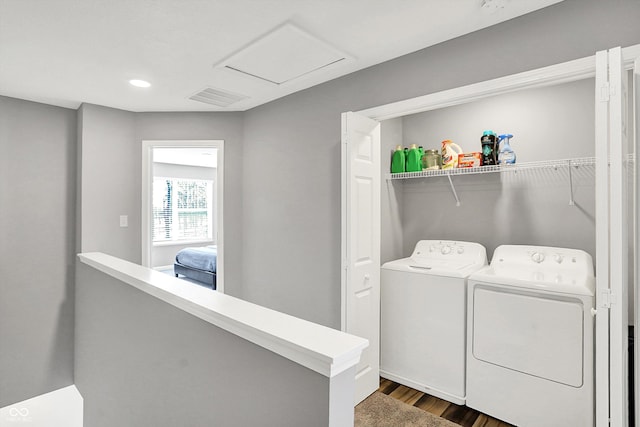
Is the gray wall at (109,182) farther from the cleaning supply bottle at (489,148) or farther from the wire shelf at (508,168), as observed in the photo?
Answer: the cleaning supply bottle at (489,148)

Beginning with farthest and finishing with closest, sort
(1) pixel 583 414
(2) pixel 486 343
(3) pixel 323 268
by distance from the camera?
1. (3) pixel 323 268
2. (2) pixel 486 343
3. (1) pixel 583 414

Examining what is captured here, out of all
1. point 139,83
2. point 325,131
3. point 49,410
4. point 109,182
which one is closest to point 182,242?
point 109,182

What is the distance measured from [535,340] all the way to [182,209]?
22.5ft

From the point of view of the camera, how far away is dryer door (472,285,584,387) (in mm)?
1847

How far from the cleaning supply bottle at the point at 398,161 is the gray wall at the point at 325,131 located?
2.08 feet

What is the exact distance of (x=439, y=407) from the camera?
230cm

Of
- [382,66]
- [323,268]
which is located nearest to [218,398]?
[323,268]

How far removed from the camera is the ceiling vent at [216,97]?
292 centimetres

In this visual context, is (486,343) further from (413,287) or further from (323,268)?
(323,268)

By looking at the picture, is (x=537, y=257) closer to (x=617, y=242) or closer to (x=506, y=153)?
(x=506, y=153)

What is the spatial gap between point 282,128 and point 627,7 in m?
2.39

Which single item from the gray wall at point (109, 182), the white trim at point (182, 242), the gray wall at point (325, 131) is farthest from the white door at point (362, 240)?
the white trim at point (182, 242)

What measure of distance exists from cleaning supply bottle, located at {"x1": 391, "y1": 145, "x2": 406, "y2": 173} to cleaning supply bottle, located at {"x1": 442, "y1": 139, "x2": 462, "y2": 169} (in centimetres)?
34

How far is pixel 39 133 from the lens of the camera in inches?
126
